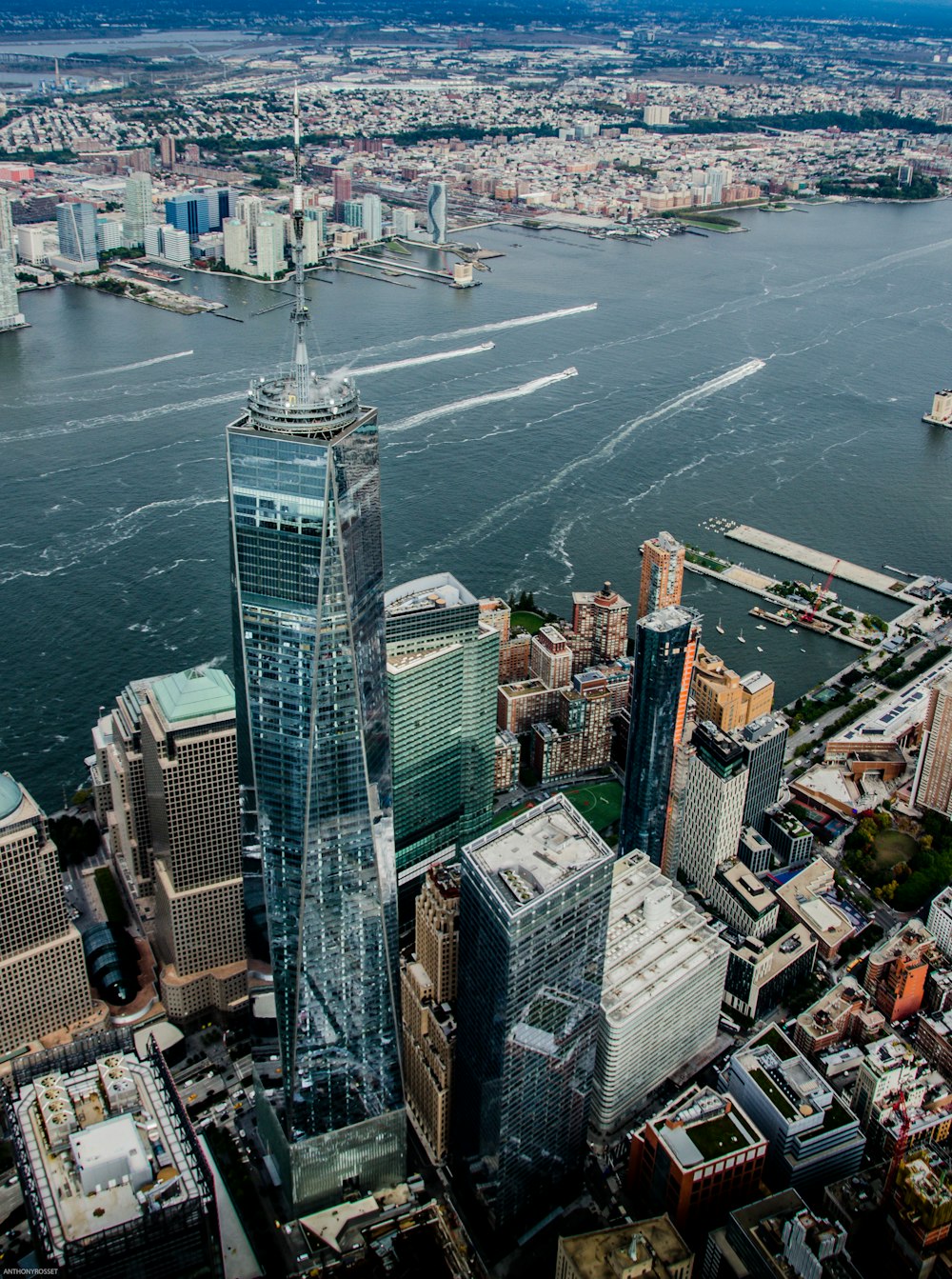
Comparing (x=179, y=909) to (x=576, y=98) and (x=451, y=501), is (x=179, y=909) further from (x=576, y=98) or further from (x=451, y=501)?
(x=576, y=98)

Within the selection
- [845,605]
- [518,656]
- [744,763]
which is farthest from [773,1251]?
[845,605]

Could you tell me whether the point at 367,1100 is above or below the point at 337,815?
below

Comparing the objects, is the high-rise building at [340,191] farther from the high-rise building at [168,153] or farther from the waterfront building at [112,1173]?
the waterfront building at [112,1173]

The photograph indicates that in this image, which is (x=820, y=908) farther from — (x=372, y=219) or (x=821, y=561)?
(x=372, y=219)

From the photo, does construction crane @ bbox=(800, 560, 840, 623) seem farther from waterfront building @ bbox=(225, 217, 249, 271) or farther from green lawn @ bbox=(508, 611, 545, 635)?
waterfront building @ bbox=(225, 217, 249, 271)

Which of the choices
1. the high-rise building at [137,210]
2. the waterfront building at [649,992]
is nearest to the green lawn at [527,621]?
the waterfront building at [649,992]

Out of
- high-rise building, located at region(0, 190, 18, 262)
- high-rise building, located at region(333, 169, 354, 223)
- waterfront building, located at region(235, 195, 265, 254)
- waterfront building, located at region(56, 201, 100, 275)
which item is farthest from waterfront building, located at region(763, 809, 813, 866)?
high-rise building, located at region(333, 169, 354, 223)

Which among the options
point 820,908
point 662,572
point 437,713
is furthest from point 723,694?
point 437,713
